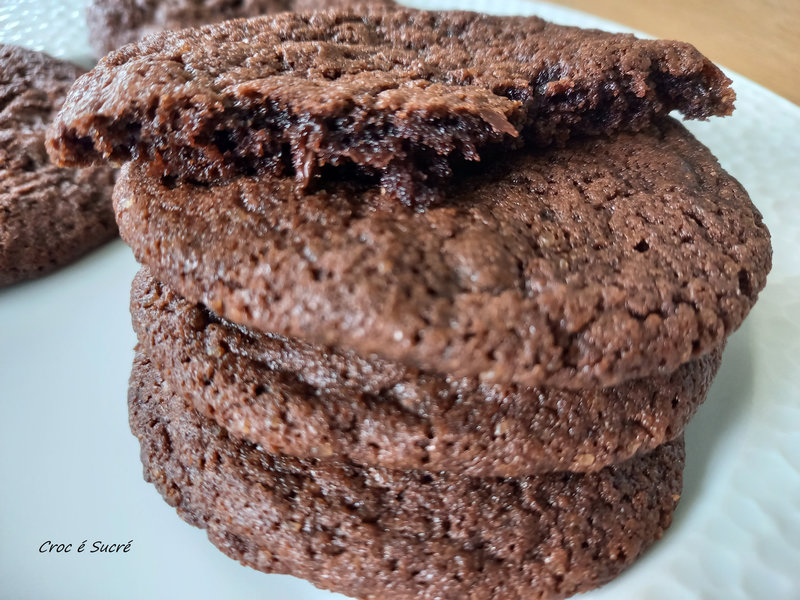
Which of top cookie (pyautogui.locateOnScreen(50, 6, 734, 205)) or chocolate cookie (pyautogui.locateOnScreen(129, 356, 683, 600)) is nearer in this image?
top cookie (pyautogui.locateOnScreen(50, 6, 734, 205))

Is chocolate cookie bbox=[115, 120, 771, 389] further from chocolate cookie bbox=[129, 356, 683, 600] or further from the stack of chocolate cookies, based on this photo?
chocolate cookie bbox=[129, 356, 683, 600]

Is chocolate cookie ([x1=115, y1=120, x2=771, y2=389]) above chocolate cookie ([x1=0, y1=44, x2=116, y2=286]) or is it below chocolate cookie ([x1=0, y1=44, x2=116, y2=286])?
above

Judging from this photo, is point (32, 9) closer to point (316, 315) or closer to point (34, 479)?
point (34, 479)


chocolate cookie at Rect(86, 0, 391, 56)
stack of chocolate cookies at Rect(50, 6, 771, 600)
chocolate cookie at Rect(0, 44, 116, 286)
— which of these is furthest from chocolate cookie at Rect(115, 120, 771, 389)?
chocolate cookie at Rect(86, 0, 391, 56)

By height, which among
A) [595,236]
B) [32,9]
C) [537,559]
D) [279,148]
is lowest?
[537,559]

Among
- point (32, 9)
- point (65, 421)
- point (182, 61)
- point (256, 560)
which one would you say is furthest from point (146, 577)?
point (32, 9)

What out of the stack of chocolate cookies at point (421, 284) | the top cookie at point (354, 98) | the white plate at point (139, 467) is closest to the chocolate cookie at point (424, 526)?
the stack of chocolate cookies at point (421, 284)

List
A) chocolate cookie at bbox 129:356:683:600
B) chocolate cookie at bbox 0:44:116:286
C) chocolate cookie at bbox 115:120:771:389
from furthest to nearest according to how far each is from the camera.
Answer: chocolate cookie at bbox 0:44:116:286
chocolate cookie at bbox 129:356:683:600
chocolate cookie at bbox 115:120:771:389
